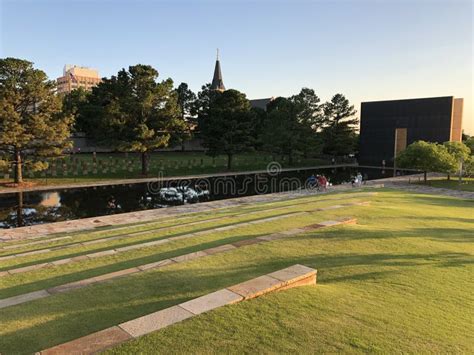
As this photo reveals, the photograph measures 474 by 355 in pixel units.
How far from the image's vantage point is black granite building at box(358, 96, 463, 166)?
47938mm

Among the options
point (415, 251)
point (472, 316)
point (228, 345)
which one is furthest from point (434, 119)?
point (228, 345)

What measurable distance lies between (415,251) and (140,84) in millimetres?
26903

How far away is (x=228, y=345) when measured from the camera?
372 cm

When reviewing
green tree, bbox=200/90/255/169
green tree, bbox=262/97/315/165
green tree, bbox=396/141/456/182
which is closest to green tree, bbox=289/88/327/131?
green tree, bbox=262/97/315/165

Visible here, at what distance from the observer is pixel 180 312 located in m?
4.31

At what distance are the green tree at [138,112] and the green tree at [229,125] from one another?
5.87 metres

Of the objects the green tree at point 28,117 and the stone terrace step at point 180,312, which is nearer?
the stone terrace step at point 180,312

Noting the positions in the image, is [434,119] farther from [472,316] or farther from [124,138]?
[472,316]

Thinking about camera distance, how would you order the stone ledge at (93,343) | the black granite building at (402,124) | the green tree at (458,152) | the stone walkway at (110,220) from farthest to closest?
the black granite building at (402,124)
the green tree at (458,152)
the stone walkway at (110,220)
the stone ledge at (93,343)

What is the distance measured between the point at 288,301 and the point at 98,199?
19474mm

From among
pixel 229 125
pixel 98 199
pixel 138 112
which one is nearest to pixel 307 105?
pixel 229 125

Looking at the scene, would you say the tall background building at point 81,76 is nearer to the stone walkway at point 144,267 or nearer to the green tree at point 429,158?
the green tree at point 429,158

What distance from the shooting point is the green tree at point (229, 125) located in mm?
37031

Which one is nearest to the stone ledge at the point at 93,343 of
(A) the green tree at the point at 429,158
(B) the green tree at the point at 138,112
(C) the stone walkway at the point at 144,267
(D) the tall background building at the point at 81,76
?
(C) the stone walkway at the point at 144,267
